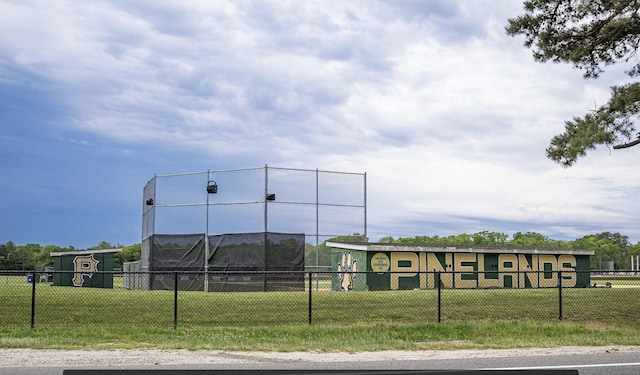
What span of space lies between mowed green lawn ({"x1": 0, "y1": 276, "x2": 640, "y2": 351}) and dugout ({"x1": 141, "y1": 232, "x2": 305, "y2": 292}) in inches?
270

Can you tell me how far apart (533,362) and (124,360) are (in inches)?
252

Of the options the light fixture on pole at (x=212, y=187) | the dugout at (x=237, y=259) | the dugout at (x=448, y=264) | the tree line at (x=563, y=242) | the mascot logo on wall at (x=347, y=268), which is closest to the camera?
the dugout at (x=448, y=264)

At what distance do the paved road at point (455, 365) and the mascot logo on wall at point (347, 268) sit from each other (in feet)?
73.5

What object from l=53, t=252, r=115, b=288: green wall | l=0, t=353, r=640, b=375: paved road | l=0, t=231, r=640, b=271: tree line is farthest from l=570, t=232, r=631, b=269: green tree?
l=0, t=353, r=640, b=375: paved road

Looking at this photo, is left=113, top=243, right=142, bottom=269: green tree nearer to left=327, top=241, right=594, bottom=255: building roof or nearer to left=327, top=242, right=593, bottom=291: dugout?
left=327, top=242, right=593, bottom=291: dugout

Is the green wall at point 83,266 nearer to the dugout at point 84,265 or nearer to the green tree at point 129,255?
the dugout at point 84,265

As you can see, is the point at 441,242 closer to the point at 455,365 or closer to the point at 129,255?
the point at 129,255

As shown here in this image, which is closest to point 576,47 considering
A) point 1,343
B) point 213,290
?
point 1,343

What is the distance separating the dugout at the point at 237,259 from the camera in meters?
33.0

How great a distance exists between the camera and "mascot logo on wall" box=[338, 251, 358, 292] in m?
33.5

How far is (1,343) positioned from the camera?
12.8m

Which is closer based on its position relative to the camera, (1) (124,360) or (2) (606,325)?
(1) (124,360)

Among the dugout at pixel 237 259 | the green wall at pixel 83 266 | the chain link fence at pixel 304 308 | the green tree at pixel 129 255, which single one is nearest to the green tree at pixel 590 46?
the chain link fence at pixel 304 308

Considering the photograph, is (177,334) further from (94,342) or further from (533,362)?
(533,362)
